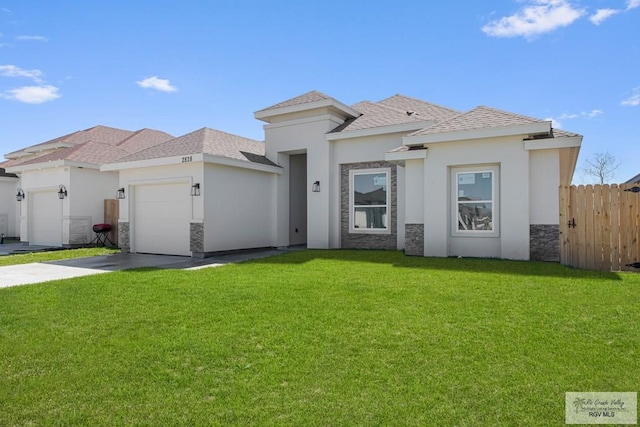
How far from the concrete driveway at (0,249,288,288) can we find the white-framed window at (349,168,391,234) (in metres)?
3.96

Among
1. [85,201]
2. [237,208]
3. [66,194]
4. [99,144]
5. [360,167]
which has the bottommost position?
[237,208]

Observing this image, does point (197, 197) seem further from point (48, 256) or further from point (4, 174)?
point (4, 174)

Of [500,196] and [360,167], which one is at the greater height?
[360,167]

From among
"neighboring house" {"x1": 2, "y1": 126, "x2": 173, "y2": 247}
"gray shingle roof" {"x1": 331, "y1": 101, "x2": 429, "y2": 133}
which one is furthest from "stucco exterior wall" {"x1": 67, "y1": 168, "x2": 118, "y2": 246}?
"gray shingle roof" {"x1": 331, "y1": 101, "x2": 429, "y2": 133}

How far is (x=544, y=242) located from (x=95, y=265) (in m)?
11.7

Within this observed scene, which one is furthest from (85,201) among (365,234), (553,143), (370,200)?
(553,143)

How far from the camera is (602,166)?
107ft

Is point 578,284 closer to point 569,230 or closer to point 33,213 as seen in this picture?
point 569,230

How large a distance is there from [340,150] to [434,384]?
11398mm

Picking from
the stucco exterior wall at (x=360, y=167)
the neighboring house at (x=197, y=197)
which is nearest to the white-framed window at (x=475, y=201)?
the stucco exterior wall at (x=360, y=167)

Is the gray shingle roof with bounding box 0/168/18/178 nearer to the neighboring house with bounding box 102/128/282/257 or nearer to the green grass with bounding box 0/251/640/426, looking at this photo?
the neighboring house with bounding box 102/128/282/257

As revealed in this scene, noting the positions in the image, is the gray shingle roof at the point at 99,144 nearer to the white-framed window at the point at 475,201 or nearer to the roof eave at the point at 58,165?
the roof eave at the point at 58,165

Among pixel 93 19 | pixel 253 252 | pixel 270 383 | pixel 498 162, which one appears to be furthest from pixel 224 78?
pixel 270 383

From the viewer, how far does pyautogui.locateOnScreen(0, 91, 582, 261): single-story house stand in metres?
9.97
